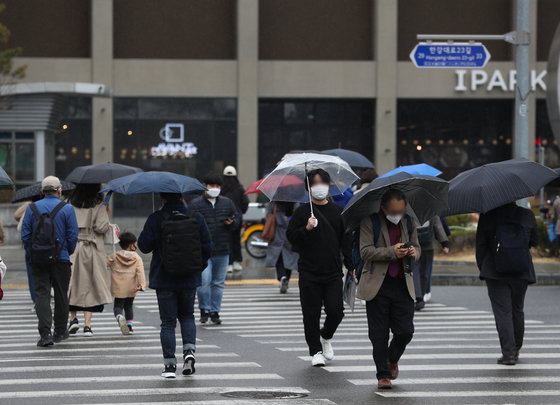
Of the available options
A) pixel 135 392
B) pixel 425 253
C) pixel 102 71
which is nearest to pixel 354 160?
pixel 425 253

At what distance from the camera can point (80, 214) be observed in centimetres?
1320

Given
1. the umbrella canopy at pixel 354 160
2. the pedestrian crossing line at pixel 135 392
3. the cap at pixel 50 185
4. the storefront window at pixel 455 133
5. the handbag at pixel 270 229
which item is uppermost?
the storefront window at pixel 455 133

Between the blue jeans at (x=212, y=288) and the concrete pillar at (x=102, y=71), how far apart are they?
31.0 metres

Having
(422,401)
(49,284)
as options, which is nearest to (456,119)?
(49,284)

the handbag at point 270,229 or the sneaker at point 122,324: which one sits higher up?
the handbag at point 270,229

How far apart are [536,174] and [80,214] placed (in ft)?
18.7

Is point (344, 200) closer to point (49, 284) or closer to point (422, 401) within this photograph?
point (49, 284)

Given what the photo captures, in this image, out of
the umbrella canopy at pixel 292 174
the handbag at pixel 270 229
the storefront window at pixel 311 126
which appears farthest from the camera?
the storefront window at pixel 311 126

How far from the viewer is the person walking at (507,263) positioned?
33.6 feet

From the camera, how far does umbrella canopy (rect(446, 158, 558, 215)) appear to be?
32.6 ft

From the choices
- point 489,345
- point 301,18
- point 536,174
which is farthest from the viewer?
point 301,18

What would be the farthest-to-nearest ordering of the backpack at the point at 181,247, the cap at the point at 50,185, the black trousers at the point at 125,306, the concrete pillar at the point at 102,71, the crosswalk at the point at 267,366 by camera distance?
the concrete pillar at the point at 102,71 → the black trousers at the point at 125,306 → the cap at the point at 50,185 → the backpack at the point at 181,247 → the crosswalk at the point at 267,366

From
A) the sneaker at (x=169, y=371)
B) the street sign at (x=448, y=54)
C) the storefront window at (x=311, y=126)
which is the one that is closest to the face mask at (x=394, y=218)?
the sneaker at (x=169, y=371)

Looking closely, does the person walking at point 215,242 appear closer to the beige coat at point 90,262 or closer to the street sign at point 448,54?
the beige coat at point 90,262
